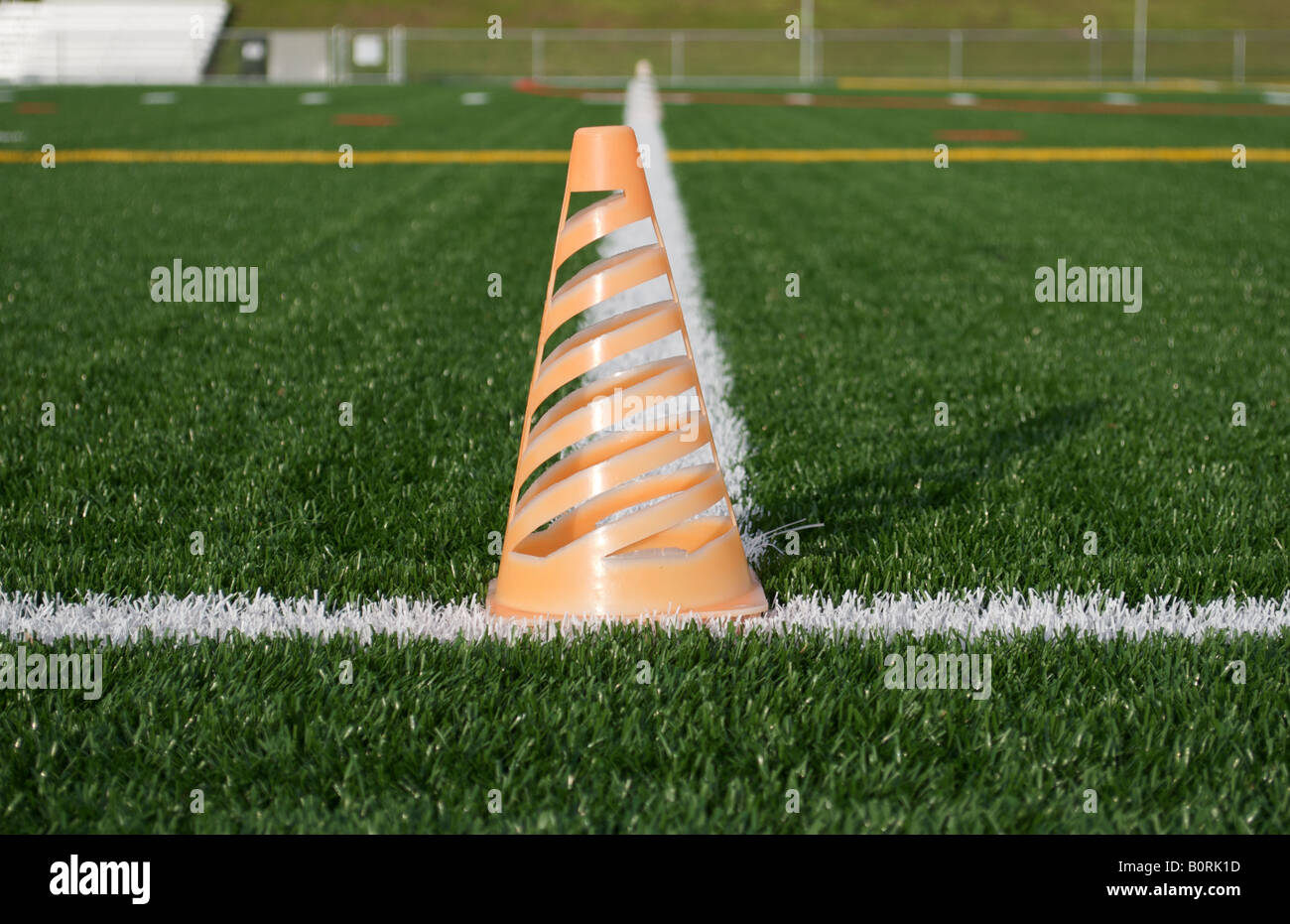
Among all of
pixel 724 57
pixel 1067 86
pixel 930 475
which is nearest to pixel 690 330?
pixel 930 475

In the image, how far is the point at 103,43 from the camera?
42656 millimetres

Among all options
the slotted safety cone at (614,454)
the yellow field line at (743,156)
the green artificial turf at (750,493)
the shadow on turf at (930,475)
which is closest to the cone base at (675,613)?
the slotted safety cone at (614,454)

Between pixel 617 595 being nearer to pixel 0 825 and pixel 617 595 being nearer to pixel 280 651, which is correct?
pixel 280 651

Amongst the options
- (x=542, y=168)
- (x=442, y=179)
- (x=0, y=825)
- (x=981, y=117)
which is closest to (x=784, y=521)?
(x=0, y=825)

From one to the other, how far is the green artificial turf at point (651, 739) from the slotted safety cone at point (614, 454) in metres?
0.15

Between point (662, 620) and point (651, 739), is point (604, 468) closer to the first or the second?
point (662, 620)

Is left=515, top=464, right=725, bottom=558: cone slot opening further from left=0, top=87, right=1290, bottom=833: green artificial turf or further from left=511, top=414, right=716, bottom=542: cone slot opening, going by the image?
left=0, top=87, right=1290, bottom=833: green artificial turf

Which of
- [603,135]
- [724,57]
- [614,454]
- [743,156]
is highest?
[724,57]

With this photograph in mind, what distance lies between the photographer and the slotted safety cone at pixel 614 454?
247cm

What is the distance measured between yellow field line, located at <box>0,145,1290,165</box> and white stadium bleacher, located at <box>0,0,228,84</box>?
2781cm

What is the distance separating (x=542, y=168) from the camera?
11820 mm

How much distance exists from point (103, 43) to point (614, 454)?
46525 millimetres

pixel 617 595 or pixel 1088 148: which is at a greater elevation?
pixel 1088 148
